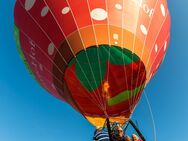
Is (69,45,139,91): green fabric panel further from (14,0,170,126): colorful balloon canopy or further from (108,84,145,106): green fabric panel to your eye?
(108,84,145,106): green fabric panel

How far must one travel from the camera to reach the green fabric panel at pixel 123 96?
1102 cm

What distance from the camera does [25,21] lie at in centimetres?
1102

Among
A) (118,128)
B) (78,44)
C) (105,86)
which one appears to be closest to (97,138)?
(118,128)

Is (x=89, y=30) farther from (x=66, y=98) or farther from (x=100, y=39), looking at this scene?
(x=66, y=98)

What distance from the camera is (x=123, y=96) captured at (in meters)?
11.2

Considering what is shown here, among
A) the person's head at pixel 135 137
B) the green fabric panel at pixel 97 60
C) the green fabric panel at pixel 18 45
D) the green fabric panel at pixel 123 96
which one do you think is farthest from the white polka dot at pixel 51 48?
the person's head at pixel 135 137

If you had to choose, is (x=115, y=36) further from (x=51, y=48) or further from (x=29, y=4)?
(x=29, y=4)

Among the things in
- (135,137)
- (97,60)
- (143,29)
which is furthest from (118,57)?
(135,137)

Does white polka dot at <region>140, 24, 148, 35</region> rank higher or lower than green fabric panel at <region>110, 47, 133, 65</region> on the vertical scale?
higher

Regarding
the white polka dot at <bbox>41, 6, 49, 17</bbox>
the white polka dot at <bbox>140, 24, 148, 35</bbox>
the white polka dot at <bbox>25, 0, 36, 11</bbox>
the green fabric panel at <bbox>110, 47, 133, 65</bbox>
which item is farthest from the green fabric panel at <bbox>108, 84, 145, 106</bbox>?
the white polka dot at <bbox>25, 0, 36, 11</bbox>

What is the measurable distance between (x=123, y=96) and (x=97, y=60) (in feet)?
5.60

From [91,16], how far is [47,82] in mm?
2632

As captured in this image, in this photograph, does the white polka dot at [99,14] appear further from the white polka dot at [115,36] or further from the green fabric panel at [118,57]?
the green fabric panel at [118,57]

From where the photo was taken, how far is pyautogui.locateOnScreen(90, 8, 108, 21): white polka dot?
9.83m
